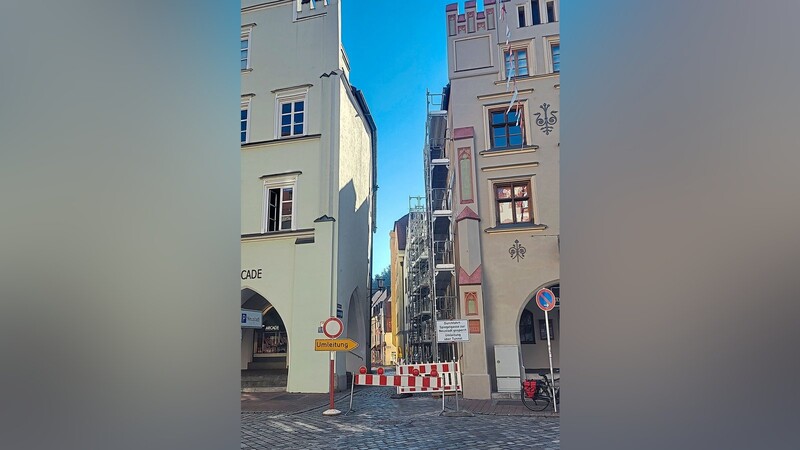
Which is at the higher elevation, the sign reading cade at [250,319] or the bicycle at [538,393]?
the sign reading cade at [250,319]

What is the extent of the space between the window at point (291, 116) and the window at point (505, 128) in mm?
6326

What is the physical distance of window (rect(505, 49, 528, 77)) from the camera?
48.2ft

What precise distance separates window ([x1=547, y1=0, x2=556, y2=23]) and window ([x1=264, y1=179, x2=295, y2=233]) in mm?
9619

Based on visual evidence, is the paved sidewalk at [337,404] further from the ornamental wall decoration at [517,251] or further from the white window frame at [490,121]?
the white window frame at [490,121]

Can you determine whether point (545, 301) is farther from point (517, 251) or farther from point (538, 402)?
point (517, 251)

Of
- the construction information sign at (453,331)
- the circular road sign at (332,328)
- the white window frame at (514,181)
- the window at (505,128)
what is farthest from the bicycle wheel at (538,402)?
the window at (505,128)

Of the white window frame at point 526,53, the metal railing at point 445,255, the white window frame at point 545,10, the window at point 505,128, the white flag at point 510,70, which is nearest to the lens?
the white flag at point 510,70

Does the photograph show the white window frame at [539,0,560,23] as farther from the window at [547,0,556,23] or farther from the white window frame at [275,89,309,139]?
the white window frame at [275,89,309,139]

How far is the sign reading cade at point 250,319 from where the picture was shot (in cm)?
1399

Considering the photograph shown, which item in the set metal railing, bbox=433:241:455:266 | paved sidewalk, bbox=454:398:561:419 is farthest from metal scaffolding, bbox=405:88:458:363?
paved sidewalk, bbox=454:398:561:419
